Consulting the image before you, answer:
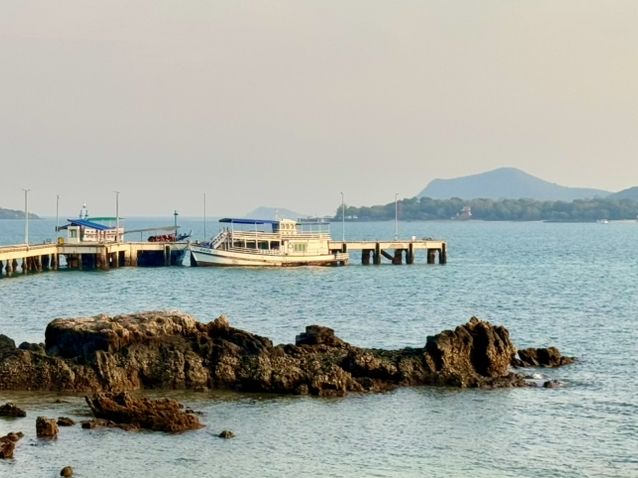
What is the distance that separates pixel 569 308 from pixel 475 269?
40.7 m

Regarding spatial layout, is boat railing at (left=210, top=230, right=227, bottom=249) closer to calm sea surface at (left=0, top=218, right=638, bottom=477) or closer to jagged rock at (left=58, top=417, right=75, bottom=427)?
calm sea surface at (left=0, top=218, right=638, bottom=477)

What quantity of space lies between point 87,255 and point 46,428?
71511 millimetres

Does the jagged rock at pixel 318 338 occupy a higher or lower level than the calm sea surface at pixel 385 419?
higher

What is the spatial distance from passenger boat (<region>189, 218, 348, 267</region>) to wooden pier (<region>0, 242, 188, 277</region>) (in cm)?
357

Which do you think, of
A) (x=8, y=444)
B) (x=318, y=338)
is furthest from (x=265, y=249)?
(x=8, y=444)

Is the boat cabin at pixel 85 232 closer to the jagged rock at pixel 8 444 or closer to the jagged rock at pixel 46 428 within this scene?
the jagged rock at pixel 46 428

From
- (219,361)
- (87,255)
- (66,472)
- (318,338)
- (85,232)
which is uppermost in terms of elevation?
(85,232)

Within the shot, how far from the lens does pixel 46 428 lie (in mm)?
32000

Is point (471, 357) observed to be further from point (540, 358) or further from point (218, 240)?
point (218, 240)

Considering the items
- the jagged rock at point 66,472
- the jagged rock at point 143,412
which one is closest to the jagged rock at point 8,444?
the jagged rock at point 66,472

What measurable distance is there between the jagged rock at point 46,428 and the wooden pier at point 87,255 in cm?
5826

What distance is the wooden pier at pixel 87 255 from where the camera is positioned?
9356cm

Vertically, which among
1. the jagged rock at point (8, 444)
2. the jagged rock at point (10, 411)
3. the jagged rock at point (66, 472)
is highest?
the jagged rock at point (10, 411)

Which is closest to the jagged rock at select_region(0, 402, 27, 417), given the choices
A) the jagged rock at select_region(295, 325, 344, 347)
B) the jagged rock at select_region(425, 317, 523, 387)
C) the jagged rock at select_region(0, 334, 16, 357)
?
the jagged rock at select_region(0, 334, 16, 357)
